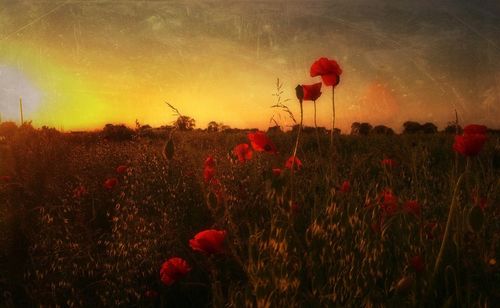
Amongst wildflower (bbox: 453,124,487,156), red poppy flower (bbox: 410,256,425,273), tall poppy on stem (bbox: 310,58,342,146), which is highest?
tall poppy on stem (bbox: 310,58,342,146)

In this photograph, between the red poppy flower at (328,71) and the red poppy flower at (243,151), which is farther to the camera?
the red poppy flower at (243,151)

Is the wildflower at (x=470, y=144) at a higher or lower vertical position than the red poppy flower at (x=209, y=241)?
higher

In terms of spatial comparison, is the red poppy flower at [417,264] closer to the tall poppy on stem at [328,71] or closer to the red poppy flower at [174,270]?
the red poppy flower at [174,270]

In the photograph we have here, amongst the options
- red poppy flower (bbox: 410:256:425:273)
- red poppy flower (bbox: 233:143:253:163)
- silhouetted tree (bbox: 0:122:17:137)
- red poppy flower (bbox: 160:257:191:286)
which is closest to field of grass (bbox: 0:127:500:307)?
red poppy flower (bbox: 410:256:425:273)

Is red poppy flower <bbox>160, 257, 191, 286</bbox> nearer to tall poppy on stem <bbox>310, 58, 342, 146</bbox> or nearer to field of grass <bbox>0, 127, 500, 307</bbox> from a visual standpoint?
field of grass <bbox>0, 127, 500, 307</bbox>

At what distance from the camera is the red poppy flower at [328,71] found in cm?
263

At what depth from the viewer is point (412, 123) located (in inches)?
1321

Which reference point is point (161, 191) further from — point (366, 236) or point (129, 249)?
point (366, 236)

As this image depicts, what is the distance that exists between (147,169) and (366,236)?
266 centimetres

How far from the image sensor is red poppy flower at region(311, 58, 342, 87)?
263 centimetres

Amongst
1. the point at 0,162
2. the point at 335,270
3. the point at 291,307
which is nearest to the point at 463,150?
the point at 335,270

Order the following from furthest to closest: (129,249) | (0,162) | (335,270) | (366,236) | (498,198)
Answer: (0,162), (498,198), (129,249), (366,236), (335,270)

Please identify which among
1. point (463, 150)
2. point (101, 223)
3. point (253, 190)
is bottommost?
point (101, 223)

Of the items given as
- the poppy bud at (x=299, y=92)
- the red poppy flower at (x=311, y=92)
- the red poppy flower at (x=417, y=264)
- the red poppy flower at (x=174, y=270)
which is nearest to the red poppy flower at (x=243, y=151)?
the red poppy flower at (x=311, y=92)
